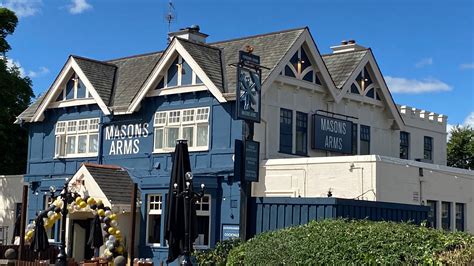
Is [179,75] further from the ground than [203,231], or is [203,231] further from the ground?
[179,75]

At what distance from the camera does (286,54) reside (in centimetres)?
2592

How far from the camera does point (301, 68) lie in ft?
89.2

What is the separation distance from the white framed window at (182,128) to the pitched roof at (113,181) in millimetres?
1580

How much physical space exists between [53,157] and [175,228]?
14.3 m

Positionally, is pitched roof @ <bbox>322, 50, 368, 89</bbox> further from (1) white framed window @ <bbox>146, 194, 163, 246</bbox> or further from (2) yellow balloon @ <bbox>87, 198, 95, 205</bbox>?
(2) yellow balloon @ <bbox>87, 198, 95, 205</bbox>

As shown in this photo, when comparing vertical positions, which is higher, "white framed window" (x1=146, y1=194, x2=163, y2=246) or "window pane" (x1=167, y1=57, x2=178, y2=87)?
"window pane" (x1=167, y1=57, x2=178, y2=87)

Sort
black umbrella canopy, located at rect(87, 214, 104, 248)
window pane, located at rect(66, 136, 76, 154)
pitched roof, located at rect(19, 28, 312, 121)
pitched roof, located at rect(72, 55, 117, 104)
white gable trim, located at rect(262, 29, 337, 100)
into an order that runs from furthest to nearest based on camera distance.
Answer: window pane, located at rect(66, 136, 76, 154) → pitched roof, located at rect(72, 55, 117, 104) → pitched roof, located at rect(19, 28, 312, 121) → white gable trim, located at rect(262, 29, 337, 100) → black umbrella canopy, located at rect(87, 214, 104, 248)

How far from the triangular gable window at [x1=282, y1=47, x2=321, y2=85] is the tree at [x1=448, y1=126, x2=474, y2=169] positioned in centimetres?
2865

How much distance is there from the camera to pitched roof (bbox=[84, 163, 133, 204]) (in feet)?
83.7

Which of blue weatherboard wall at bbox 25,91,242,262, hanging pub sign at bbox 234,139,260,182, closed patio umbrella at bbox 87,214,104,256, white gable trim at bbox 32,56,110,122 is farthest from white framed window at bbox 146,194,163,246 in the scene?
white gable trim at bbox 32,56,110,122

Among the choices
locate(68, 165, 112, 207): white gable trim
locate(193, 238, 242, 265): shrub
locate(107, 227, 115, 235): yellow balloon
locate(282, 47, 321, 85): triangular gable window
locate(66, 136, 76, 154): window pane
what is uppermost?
locate(282, 47, 321, 85): triangular gable window

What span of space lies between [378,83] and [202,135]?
8.52 m

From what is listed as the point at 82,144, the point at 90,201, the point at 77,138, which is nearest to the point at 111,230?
the point at 90,201

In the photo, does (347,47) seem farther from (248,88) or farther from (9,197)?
(9,197)
